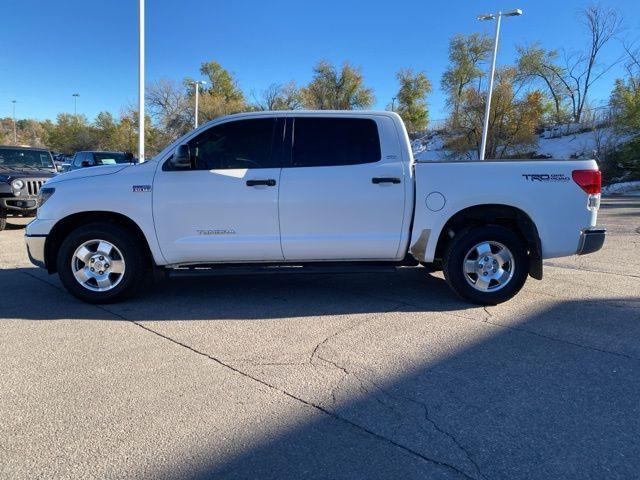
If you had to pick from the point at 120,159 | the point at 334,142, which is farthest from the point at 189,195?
the point at 120,159

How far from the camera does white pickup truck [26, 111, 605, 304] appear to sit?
516 cm

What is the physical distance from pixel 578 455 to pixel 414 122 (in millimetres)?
58301

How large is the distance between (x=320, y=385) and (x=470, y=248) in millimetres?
2578

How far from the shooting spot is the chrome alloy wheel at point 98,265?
529cm

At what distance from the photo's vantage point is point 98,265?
532cm

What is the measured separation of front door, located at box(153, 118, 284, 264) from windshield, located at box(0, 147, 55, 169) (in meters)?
9.61

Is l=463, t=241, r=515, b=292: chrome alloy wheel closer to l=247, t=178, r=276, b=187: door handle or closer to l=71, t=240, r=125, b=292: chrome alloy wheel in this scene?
l=247, t=178, r=276, b=187: door handle

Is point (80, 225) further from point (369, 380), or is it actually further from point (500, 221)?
point (500, 221)

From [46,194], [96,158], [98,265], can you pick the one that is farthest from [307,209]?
[96,158]

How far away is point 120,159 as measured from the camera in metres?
17.2

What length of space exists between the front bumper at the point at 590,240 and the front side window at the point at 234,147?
338cm

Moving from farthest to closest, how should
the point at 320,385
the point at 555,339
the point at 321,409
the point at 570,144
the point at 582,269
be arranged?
1. the point at 570,144
2. the point at 582,269
3. the point at 555,339
4. the point at 320,385
5. the point at 321,409

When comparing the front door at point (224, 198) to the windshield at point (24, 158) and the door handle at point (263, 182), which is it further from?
the windshield at point (24, 158)

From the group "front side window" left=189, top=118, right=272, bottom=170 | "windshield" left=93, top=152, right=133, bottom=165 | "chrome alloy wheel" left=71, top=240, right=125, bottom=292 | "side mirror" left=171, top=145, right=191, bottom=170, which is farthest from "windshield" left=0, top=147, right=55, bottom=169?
"front side window" left=189, top=118, right=272, bottom=170
